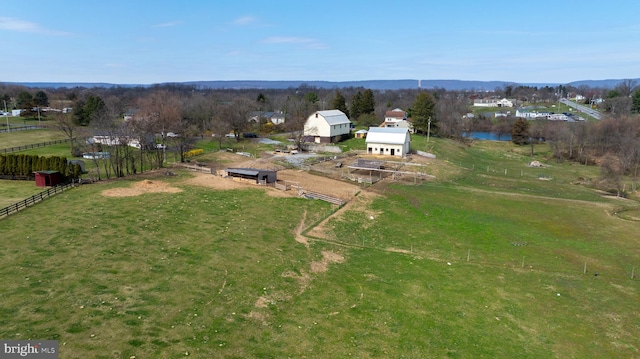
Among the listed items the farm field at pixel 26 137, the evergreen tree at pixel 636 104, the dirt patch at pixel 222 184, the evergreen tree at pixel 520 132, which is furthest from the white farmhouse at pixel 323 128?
the evergreen tree at pixel 636 104

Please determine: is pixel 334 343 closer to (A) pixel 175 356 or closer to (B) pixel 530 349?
(A) pixel 175 356

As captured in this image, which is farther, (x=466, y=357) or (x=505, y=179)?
(x=505, y=179)

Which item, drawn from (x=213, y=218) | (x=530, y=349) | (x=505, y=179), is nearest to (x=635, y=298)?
(x=530, y=349)

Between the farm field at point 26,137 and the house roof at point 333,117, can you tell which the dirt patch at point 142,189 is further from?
the house roof at point 333,117

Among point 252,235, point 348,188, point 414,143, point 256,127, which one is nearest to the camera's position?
point 252,235

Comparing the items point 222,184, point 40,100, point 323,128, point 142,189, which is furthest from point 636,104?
point 40,100

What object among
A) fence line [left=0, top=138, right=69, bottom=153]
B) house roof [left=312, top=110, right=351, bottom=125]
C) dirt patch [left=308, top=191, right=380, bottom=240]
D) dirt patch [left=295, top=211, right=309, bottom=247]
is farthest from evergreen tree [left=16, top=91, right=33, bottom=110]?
dirt patch [left=295, top=211, right=309, bottom=247]

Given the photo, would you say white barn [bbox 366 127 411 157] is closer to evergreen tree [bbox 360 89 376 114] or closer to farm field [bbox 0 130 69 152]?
evergreen tree [bbox 360 89 376 114]
